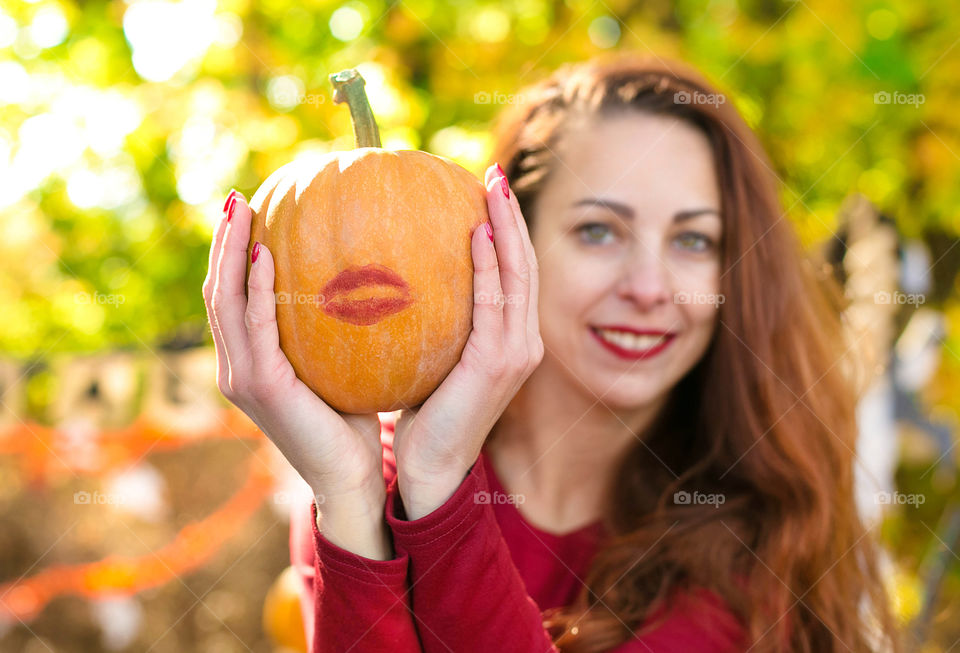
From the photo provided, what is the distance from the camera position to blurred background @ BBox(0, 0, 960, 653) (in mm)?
3486

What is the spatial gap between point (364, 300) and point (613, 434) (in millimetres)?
1307

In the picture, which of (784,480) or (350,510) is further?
(784,480)

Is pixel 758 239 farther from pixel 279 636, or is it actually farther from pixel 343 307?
pixel 279 636

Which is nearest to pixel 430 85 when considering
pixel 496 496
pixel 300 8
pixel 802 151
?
pixel 300 8

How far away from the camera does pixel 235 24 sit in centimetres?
380

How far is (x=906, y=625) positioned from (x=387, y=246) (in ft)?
9.02

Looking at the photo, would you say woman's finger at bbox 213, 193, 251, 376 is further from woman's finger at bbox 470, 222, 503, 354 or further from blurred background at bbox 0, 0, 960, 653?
blurred background at bbox 0, 0, 960, 653

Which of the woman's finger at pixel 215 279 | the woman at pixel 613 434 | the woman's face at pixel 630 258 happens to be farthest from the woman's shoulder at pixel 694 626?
the woman's finger at pixel 215 279

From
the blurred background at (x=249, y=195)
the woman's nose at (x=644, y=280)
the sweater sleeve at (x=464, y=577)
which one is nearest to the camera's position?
the sweater sleeve at (x=464, y=577)

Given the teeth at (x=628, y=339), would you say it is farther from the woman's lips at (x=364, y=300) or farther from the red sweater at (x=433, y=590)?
the woman's lips at (x=364, y=300)

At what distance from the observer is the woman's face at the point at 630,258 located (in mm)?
2150

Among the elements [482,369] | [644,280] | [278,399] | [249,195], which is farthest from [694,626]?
[249,195]

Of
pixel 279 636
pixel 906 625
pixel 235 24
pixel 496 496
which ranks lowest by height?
pixel 279 636

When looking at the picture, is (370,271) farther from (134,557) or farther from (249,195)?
(134,557)
